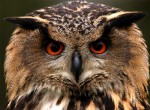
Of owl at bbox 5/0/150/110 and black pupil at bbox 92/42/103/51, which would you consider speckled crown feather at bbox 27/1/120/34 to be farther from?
black pupil at bbox 92/42/103/51

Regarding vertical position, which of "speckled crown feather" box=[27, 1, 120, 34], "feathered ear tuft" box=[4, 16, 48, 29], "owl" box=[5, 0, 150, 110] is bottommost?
"owl" box=[5, 0, 150, 110]

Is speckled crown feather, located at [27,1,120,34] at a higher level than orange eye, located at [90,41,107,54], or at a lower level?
higher

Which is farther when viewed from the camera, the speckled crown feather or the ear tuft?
the ear tuft

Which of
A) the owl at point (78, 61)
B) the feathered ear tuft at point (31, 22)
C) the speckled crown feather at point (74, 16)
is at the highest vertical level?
the speckled crown feather at point (74, 16)

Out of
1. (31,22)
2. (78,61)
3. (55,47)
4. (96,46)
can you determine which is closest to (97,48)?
(96,46)

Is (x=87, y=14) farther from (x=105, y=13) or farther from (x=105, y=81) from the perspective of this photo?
(x=105, y=81)

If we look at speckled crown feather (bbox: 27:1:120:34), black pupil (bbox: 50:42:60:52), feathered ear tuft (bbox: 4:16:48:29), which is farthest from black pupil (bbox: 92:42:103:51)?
feathered ear tuft (bbox: 4:16:48:29)

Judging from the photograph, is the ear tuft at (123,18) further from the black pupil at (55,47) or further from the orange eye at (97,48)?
the black pupil at (55,47)

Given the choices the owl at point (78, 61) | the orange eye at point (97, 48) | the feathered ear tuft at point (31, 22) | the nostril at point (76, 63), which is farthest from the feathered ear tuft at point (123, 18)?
the feathered ear tuft at point (31, 22)

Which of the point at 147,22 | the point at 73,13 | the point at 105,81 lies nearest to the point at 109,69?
the point at 105,81
